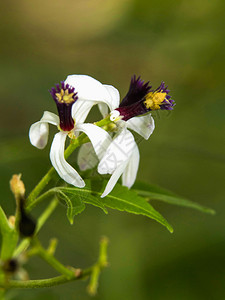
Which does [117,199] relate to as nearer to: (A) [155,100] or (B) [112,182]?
(B) [112,182]

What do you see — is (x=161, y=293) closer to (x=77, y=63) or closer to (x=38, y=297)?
(x=38, y=297)

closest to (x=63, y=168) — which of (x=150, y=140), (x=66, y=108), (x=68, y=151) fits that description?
(x=68, y=151)

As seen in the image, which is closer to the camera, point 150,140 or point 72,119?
point 72,119

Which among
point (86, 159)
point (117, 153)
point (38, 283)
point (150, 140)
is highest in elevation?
point (117, 153)

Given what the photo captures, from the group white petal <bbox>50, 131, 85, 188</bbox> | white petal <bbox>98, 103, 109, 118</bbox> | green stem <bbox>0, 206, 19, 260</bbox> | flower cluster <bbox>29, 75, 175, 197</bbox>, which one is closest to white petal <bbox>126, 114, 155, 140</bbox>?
flower cluster <bbox>29, 75, 175, 197</bbox>

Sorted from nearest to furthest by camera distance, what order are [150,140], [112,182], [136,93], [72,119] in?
[112,182], [72,119], [136,93], [150,140]

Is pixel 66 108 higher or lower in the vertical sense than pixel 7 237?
higher
